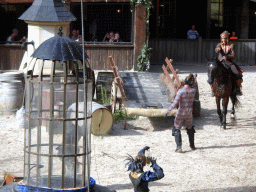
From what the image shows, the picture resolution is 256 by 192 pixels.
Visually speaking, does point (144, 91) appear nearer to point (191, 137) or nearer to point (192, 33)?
point (191, 137)

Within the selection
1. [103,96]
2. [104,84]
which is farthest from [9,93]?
[104,84]

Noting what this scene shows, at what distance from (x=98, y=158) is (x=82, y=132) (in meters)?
3.37

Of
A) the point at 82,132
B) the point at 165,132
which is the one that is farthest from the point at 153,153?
the point at 82,132

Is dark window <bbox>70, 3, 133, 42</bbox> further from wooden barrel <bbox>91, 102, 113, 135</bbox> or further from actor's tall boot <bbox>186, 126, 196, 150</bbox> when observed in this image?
actor's tall boot <bbox>186, 126, 196, 150</bbox>

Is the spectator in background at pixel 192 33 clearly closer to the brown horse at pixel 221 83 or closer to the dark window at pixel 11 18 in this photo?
the dark window at pixel 11 18

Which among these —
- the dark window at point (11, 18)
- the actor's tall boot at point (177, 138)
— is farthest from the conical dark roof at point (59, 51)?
the dark window at point (11, 18)

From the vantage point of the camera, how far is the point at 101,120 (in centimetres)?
1062

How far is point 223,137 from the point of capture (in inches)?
432

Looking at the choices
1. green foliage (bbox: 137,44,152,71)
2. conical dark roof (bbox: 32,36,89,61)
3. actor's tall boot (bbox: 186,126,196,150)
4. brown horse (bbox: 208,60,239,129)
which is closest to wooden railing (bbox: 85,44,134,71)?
green foliage (bbox: 137,44,152,71)

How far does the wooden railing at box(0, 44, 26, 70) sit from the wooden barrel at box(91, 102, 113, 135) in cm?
846

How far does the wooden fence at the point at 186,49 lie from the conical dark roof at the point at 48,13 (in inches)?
337

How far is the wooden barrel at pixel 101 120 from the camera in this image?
34.6 ft

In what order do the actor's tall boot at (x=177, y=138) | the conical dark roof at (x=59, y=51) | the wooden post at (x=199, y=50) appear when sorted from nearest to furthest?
1. the conical dark roof at (x=59, y=51)
2. the actor's tall boot at (x=177, y=138)
3. the wooden post at (x=199, y=50)

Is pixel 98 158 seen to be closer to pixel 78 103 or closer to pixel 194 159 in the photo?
pixel 194 159
